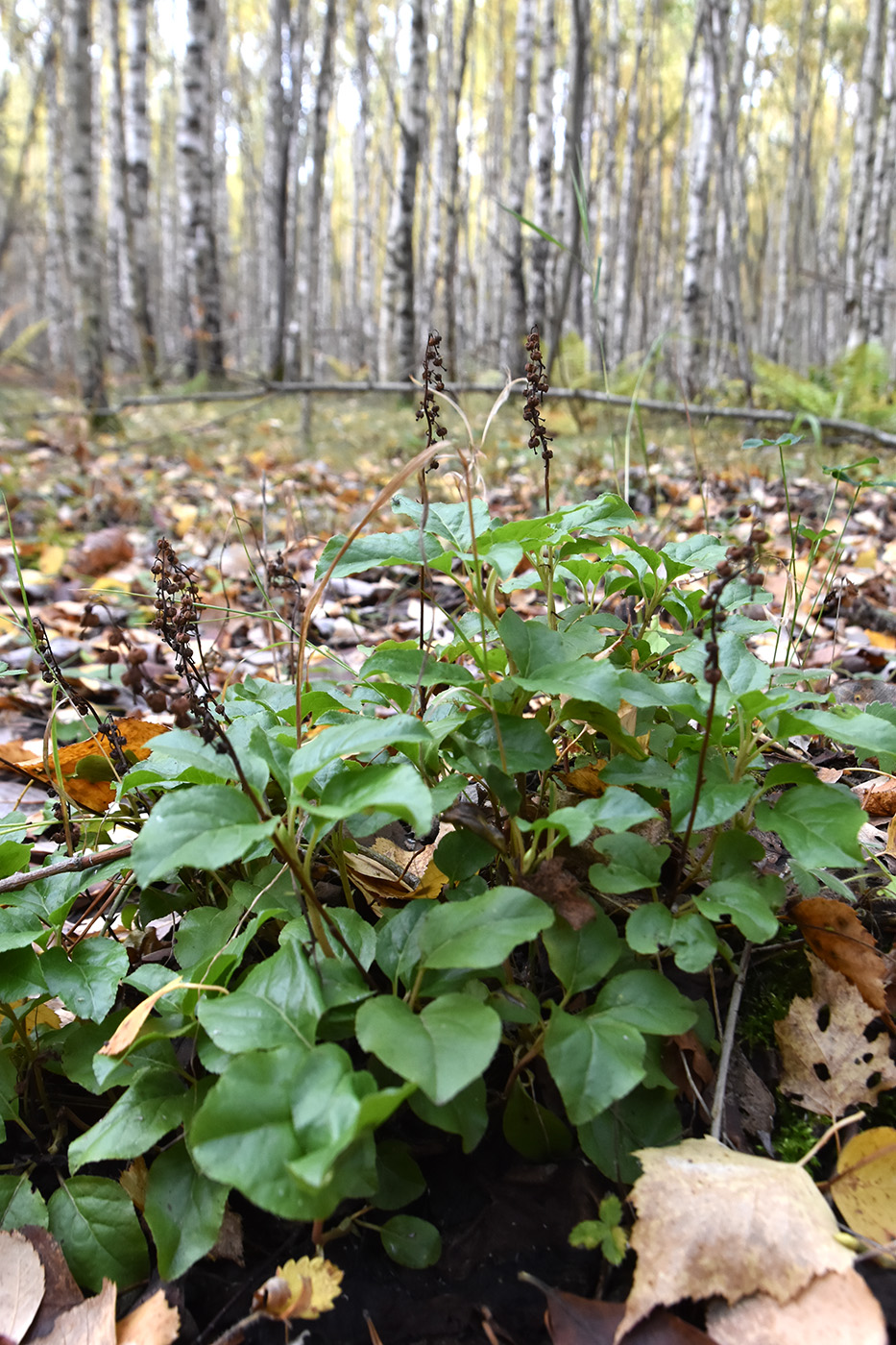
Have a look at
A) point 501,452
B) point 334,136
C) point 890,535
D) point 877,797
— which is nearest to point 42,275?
point 334,136

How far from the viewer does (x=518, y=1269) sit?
0.80m

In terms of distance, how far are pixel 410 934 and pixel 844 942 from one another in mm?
521

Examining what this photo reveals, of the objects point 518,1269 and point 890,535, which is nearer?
point 518,1269

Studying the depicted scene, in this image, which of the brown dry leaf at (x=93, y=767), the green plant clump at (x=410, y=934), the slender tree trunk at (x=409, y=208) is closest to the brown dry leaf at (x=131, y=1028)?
the green plant clump at (x=410, y=934)

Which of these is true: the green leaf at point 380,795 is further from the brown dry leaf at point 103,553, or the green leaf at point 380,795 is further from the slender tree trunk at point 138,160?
the slender tree trunk at point 138,160

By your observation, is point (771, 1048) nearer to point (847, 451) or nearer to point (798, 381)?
point (847, 451)

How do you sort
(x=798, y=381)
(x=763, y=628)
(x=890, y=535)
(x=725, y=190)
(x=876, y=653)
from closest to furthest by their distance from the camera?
(x=763, y=628)
(x=876, y=653)
(x=890, y=535)
(x=725, y=190)
(x=798, y=381)

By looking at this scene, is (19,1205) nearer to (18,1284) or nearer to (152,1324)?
(18,1284)

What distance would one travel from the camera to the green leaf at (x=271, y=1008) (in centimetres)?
77

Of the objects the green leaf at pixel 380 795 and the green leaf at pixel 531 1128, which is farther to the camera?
the green leaf at pixel 531 1128

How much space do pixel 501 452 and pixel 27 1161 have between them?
5039mm

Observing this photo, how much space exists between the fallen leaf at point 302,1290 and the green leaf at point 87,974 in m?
0.32

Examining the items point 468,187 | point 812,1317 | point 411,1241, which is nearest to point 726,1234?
point 812,1317

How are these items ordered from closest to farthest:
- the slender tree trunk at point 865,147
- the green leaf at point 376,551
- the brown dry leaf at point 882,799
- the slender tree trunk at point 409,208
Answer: the green leaf at point 376,551 → the brown dry leaf at point 882,799 → the slender tree trunk at point 409,208 → the slender tree trunk at point 865,147
